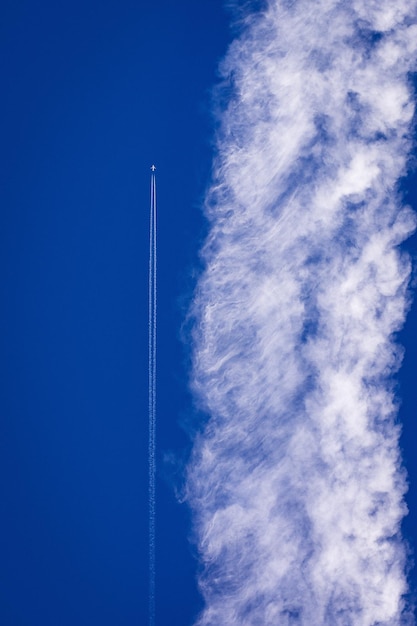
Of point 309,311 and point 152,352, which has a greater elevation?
point 309,311

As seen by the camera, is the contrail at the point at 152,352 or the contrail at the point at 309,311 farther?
the contrail at the point at 152,352

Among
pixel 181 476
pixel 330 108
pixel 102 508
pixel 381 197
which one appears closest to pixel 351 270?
pixel 381 197

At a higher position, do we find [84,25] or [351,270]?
[84,25]

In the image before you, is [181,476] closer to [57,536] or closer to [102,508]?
[102,508]

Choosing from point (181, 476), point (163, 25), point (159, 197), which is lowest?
point (181, 476)

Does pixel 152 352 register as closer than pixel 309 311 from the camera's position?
No

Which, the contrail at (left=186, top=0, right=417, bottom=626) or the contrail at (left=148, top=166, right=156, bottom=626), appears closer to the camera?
the contrail at (left=186, top=0, right=417, bottom=626)

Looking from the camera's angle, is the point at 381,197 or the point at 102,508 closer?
the point at 381,197

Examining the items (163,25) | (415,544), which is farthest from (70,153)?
(415,544)
